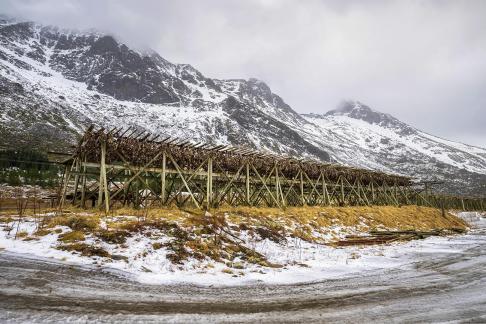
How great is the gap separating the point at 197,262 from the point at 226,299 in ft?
9.58

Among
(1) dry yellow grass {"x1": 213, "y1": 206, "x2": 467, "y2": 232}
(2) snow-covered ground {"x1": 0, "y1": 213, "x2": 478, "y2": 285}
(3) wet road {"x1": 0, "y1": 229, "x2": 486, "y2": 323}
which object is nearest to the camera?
(3) wet road {"x1": 0, "y1": 229, "x2": 486, "y2": 323}

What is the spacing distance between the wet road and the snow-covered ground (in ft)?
1.74

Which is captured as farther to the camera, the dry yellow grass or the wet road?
the dry yellow grass

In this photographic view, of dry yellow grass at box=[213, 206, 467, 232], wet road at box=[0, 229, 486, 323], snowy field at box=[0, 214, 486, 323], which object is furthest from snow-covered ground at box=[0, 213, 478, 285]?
dry yellow grass at box=[213, 206, 467, 232]

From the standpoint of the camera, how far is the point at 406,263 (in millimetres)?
11297

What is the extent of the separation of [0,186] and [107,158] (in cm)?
2567

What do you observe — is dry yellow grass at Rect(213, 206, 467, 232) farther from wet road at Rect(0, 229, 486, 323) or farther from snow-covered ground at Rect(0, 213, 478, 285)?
wet road at Rect(0, 229, 486, 323)

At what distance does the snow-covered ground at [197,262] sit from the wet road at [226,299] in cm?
53

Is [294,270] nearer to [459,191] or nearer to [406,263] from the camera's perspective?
[406,263]

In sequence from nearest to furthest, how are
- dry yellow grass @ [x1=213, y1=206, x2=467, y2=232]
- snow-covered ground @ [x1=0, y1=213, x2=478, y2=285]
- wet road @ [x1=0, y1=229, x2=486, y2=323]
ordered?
1. wet road @ [x1=0, y1=229, x2=486, y2=323]
2. snow-covered ground @ [x1=0, y1=213, x2=478, y2=285]
3. dry yellow grass @ [x1=213, y1=206, x2=467, y2=232]

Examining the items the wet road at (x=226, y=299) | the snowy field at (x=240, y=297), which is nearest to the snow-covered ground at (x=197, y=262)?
the snowy field at (x=240, y=297)

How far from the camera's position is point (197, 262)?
9.82 metres

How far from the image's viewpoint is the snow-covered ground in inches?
341

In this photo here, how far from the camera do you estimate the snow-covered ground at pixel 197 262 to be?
8.67 m
